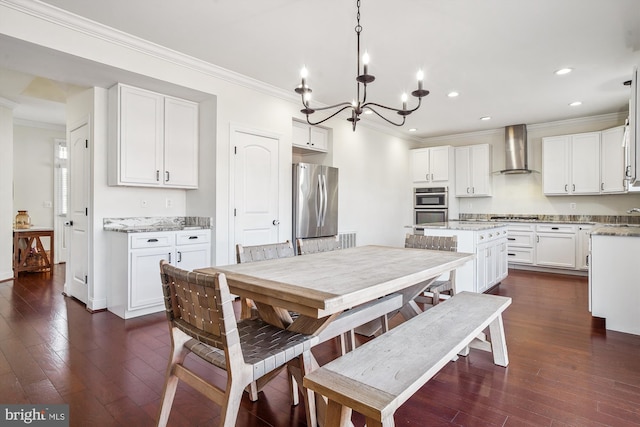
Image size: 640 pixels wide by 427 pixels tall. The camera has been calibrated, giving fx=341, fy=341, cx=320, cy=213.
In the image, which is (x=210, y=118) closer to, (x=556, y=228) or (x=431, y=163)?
(x=431, y=163)

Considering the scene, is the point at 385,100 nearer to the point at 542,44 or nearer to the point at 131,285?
the point at 542,44

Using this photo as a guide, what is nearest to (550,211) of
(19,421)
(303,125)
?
(303,125)

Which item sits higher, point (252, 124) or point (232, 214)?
point (252, 124)

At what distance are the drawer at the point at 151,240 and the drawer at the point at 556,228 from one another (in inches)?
220

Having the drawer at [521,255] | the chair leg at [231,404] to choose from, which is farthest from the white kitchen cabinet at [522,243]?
the chair leg at [231,404]

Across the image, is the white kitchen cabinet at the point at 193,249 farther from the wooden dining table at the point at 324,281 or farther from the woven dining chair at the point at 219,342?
the woven dining chair at the point at 219,342

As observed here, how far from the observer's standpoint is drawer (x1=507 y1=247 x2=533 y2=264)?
5.75 m

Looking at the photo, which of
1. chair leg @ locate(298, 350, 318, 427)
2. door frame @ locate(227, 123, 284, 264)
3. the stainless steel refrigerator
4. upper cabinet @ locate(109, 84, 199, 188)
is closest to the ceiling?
upper cabinet @ locate(109, 84, 199, 188)

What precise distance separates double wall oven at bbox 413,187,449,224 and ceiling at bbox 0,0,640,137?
7.96 feet

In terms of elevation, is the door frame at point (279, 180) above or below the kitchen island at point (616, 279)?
above

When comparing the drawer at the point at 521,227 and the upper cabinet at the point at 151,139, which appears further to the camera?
the drawer at the point at 521,227

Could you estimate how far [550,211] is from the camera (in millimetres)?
6074

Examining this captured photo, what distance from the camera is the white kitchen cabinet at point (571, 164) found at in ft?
17.6

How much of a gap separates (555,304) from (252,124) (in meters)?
4.05
